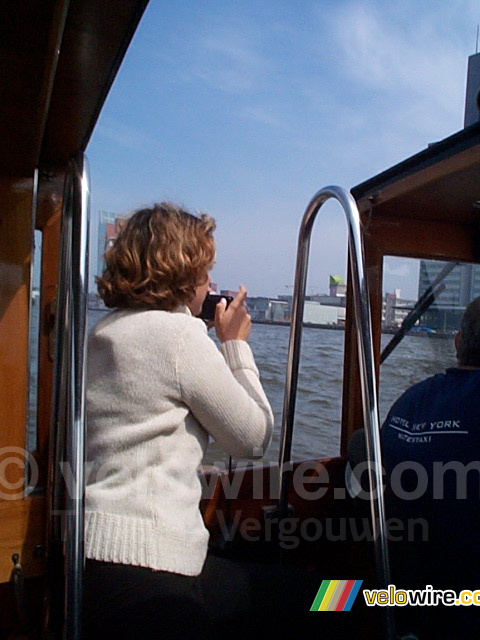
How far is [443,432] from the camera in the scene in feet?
5.37

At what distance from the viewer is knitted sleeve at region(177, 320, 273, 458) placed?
3.93 feet

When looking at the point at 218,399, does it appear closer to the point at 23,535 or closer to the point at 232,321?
the point at 232,321

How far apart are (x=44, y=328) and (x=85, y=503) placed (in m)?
1.03

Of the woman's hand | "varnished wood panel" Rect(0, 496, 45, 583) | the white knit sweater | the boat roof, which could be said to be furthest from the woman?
the boat roof

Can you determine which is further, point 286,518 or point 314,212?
Answer: point 286,518

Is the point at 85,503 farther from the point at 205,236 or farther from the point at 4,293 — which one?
the point at 4,293

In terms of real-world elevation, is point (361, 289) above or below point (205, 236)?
below

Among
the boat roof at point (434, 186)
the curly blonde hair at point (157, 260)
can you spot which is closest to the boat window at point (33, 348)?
the curly blonde hair at point (157, 260)

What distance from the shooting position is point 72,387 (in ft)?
3.68

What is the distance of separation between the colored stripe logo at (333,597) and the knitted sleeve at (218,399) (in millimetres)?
411

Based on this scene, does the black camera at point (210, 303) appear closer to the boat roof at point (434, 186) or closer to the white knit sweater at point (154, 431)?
the white knit sweater at point (154, 431)

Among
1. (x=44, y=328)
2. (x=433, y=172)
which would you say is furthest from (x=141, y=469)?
(x=433, y=172)

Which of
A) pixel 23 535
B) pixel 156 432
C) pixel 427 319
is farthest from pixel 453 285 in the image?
pixel 23 535

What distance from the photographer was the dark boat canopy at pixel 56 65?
3.33ft
